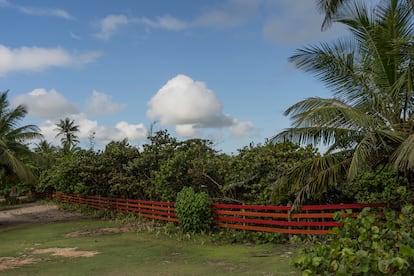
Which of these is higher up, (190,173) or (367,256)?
(190,173)

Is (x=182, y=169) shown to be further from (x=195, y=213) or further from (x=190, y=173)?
(x=195, y=213)

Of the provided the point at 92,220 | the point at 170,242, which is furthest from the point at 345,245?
the point at 92,220

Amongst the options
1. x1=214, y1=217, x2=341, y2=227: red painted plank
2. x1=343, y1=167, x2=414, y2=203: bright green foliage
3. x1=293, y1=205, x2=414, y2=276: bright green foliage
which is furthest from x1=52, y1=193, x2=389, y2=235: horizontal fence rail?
x1=293, y1=205, x2=414, y2=276: bright green foliage

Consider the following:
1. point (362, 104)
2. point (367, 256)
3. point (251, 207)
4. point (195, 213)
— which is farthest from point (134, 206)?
point (367, 256)

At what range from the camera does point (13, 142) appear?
19.1 m

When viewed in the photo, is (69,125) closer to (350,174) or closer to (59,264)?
(59,264)

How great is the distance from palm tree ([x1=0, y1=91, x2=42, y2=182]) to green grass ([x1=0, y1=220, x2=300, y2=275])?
13.4 ft

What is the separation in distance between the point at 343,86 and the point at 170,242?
6.90 metres

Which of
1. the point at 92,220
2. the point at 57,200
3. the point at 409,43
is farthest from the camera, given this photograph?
the point at 57,200

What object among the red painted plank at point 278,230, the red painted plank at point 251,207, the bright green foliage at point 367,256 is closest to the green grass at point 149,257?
the red painted plank at point 278,230

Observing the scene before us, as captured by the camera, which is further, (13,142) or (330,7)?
(13,142)

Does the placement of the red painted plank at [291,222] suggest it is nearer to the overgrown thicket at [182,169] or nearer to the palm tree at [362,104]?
the overgrown thicket at [182,169]

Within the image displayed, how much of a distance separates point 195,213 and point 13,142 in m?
10.8

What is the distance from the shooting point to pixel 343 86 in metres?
8.02
